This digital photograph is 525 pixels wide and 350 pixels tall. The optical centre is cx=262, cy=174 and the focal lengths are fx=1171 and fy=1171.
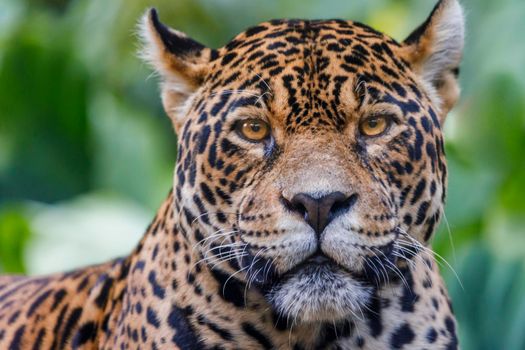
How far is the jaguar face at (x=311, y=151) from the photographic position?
185 inches

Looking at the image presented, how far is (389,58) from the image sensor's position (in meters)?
5.25

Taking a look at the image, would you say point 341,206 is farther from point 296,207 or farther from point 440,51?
point 440,51

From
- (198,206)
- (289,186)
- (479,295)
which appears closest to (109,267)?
(198,206)

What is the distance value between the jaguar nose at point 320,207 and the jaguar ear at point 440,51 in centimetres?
102

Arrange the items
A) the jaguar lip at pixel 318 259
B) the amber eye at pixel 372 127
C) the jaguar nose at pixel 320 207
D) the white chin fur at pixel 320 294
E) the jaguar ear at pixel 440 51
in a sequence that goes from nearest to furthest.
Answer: the jaguar nose at pixel 320 207 < the jaguar lip at pixel 318 259 < the white chin fur at pixel 320 294 < the amber eye at pixel 372 127 < the jaguar ear at pixel 440 51

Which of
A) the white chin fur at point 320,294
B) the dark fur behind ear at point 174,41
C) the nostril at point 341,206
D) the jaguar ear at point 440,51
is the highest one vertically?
the jaguar ear at point 440,51

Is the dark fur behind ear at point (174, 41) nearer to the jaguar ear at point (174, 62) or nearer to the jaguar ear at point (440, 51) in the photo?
the jaguar ear at point (174, 62)

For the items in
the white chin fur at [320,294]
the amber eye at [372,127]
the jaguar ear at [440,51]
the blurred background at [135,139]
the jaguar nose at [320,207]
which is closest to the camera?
the jaguar nose at [320,207]

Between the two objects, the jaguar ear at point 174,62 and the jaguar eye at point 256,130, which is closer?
the jaguar eye at point 256,130

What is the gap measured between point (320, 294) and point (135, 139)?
9.29 m

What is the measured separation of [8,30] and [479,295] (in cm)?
848

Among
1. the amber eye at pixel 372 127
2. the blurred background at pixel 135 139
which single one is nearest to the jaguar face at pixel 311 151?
the amber eye at pixel 372 127

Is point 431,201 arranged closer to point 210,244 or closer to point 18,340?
point 210,244

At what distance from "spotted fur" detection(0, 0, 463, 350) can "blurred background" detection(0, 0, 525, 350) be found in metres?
2.37
